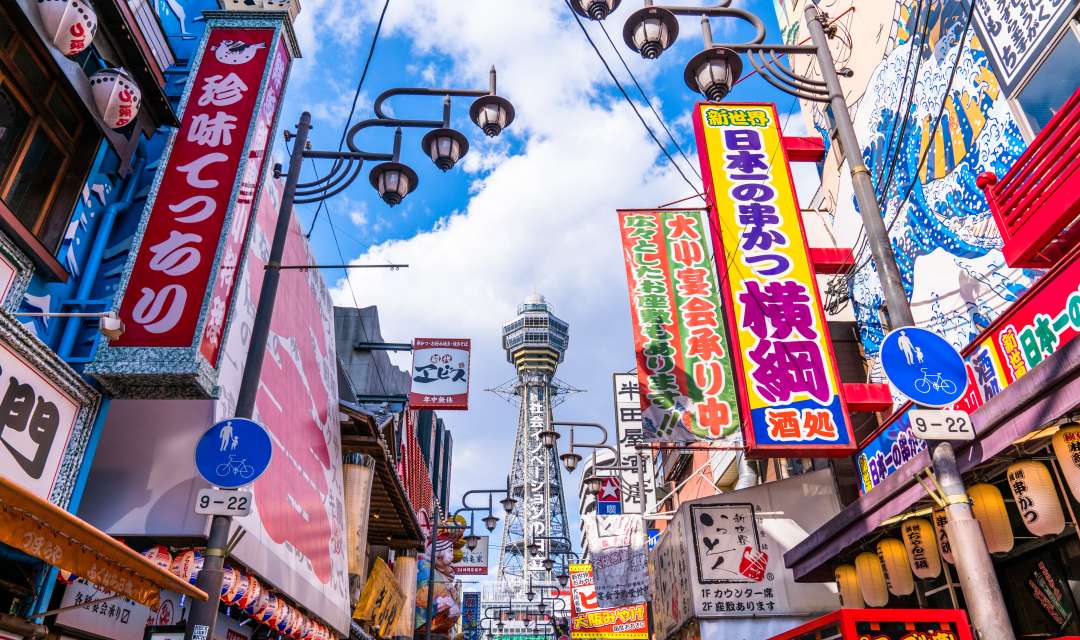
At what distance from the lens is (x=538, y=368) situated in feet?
534

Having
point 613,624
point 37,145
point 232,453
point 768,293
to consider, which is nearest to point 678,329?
point 768,293

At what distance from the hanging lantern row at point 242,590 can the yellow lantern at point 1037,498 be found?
27.8 feet

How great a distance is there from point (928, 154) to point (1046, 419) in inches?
289

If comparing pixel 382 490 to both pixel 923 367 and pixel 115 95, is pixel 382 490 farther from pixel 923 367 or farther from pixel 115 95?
pixel 923 367

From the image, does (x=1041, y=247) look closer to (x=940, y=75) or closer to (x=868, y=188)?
(x=868, y=188)

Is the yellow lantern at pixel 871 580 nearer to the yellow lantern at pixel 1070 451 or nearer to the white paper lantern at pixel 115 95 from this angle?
the yellow lantern at pixel 1070 451

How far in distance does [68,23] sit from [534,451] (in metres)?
147

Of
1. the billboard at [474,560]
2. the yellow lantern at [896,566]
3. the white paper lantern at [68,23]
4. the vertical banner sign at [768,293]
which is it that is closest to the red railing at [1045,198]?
the vertical banner sign at [768,293]

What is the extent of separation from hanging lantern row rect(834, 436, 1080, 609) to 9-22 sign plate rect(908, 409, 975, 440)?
1.42 meters

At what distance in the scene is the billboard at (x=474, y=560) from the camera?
39094 millimetres

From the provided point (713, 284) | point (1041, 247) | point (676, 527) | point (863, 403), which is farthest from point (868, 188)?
point (676, 527)

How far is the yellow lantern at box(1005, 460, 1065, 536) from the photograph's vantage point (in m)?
6.79

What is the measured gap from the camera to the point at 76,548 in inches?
239

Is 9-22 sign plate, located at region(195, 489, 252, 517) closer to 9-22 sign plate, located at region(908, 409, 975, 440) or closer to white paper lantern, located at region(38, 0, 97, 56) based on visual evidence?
white paper lantern, located at region(38, 0, 97, 56)
